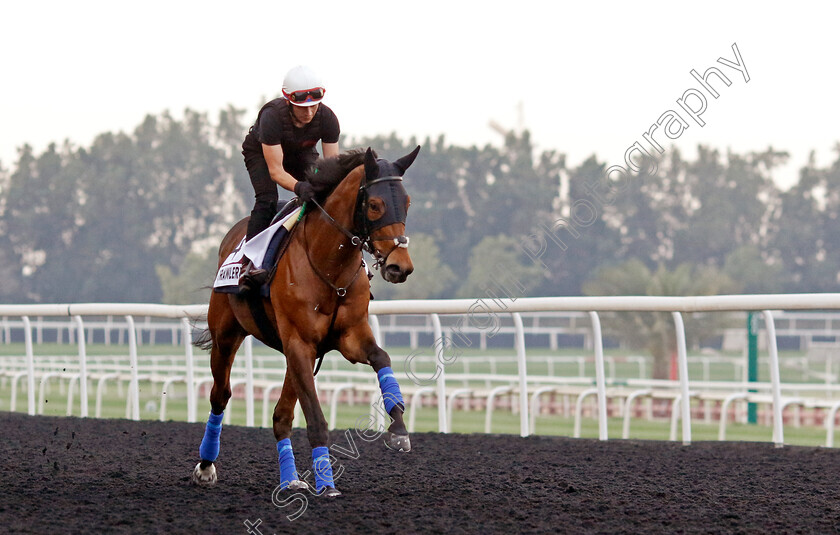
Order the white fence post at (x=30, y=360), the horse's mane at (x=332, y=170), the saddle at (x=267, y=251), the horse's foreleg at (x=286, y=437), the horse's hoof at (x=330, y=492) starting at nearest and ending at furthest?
the horse's hoof at (x=330, y=492) → the horse's mane at (x=332, y=170) → the horse's foreleg at (x=286, y=437) → the saddle at (x=267, y=251) → the white fence post at (x=30, y=360)

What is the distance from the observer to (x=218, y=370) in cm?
558

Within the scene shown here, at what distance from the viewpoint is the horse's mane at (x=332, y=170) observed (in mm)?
4762

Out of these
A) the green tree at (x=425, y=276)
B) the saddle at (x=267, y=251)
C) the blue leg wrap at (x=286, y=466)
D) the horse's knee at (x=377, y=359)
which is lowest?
the blue leg wrap at (x=286, y=466)

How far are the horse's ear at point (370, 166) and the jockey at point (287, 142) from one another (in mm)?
438

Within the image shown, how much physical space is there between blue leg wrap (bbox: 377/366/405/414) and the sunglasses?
127 centimetres

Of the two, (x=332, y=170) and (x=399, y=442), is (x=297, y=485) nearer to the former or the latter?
(x=399, y=442)

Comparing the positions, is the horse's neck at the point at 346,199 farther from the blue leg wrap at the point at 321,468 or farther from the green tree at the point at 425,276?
the green tree at the point at 425,276

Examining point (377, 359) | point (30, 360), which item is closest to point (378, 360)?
point (377, 359)

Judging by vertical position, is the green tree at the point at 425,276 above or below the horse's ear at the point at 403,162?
above

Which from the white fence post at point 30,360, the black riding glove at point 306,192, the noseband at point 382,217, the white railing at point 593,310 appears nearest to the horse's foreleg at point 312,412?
the noseband at point 382,217

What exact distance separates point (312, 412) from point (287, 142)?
1306mm

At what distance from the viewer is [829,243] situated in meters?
66.9

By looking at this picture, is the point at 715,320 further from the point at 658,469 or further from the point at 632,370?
the point at 658,469

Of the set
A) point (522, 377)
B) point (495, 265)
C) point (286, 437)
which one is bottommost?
point (286, 437)
